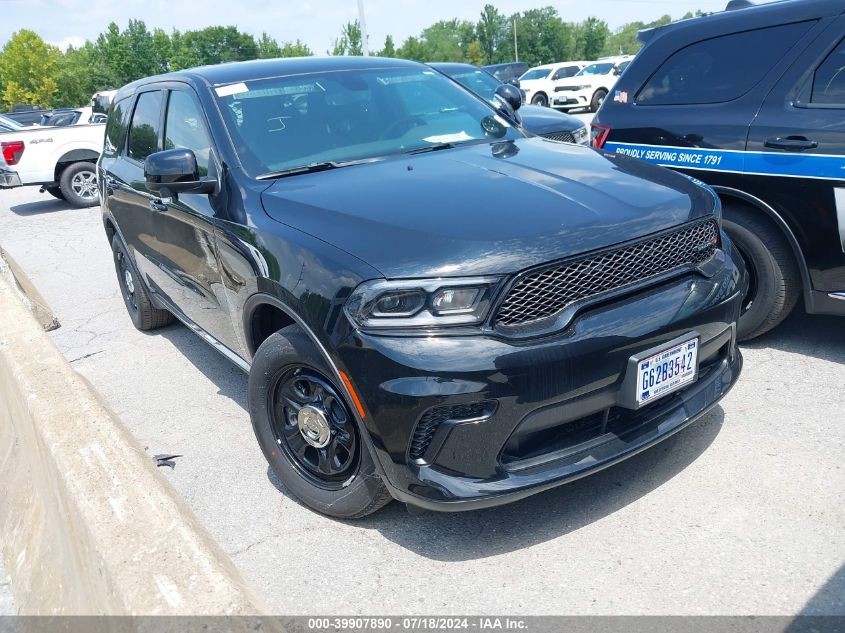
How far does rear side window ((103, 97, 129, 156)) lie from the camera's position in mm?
5520

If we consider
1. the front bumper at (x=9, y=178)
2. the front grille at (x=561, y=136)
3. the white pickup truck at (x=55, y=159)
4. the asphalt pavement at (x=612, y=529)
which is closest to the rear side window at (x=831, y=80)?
the asphalt pavement at (x=612, y=529)

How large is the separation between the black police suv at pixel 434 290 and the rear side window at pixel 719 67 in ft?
3.81

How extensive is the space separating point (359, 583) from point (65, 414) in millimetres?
1258

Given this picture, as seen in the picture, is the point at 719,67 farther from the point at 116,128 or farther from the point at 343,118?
the point at 116,128

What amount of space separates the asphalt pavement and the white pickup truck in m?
10.5

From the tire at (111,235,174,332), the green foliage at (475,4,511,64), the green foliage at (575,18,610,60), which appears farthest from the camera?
the green foliage at (575,18,610,60)

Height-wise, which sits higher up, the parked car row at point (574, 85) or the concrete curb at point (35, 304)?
the concrete curb at point (35, 304)

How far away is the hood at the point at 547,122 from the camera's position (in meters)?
8.65

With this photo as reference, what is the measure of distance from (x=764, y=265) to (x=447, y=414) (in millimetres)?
2454

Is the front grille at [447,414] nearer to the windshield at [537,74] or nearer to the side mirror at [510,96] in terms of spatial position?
the side mirror at [510,96]

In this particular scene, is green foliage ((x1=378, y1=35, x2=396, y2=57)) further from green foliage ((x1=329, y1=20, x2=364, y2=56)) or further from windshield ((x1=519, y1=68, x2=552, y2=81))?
windshield ((x1=519, y1=68, x2=552, y2=81))

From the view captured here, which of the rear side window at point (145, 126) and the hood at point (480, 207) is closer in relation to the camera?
the hood at point (480, 207)

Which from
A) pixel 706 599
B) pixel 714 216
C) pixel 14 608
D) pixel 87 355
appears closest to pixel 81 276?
pixel 87 355

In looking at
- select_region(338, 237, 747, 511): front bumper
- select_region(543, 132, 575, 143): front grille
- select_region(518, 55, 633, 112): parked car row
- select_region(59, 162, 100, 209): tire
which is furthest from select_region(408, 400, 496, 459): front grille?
select_region(518, 55, 633, 112): parked car row
